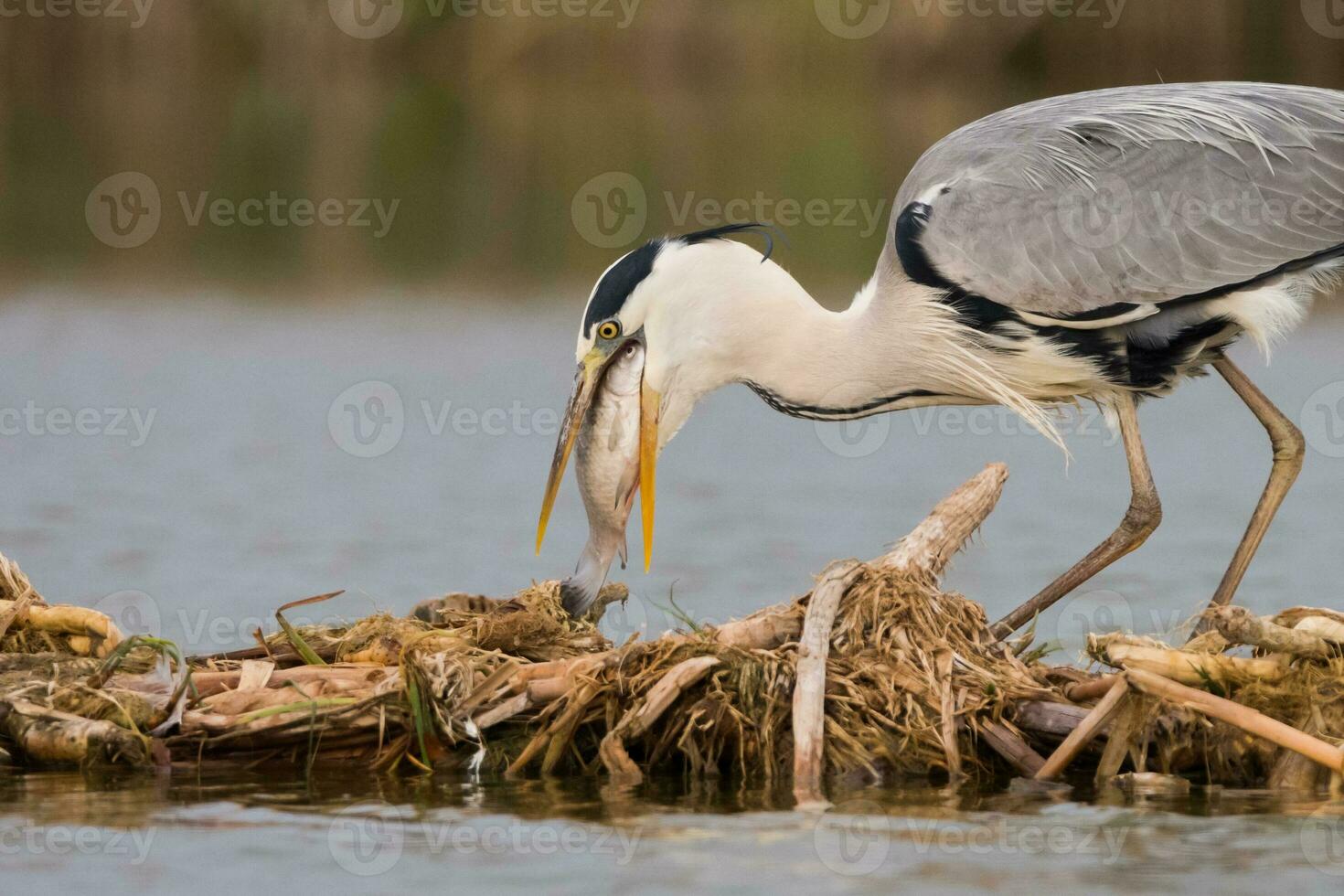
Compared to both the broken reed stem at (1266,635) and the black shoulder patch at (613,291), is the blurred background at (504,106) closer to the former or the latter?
the black shoulder patch at (613,291)

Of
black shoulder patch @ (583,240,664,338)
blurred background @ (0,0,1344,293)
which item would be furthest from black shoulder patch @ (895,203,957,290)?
blurred background @ (0,0,1344,293)

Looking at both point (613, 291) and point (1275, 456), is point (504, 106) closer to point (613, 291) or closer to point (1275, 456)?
point (1275, 456)

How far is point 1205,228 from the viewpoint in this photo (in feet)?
28.1

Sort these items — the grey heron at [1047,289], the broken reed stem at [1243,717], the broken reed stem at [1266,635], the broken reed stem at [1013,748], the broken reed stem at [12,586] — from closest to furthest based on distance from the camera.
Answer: the broken reed stem at [1243,717] → the broken reed stem at [1266,635] → the broken reed stem at [1013,748] → the broken reed stem at [12,586] → the grey heron at [1047,289]

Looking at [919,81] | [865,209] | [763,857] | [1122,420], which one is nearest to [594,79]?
[919,81]

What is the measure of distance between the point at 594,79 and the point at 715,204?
876 inches

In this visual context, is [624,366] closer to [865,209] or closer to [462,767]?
[462,767]

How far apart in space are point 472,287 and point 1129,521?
44.7 ft

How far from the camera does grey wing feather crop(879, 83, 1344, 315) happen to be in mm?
8414

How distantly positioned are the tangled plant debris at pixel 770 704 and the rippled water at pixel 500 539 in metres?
0.15

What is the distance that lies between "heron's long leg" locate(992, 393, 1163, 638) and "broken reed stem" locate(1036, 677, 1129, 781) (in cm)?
152

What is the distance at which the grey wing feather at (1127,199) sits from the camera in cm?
841

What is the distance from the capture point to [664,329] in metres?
8.13

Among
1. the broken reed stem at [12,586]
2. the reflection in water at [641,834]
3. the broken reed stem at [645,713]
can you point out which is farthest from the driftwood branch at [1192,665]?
the broken reed stem at [12,586]
